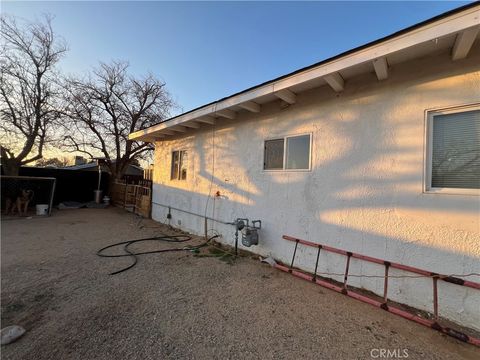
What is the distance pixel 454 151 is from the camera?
2.60 m

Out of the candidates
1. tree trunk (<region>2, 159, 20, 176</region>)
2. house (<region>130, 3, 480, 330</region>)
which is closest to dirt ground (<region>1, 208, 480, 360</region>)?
house (<region>130, 3, 480, 330</region>)

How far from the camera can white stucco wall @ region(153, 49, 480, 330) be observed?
Answer: 100 inches

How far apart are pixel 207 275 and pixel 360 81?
13.6 feet

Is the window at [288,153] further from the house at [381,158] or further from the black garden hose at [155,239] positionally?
the black garden hose at [155,239]

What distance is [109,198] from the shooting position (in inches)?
516

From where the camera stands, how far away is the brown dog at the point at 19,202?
8984 millimetres

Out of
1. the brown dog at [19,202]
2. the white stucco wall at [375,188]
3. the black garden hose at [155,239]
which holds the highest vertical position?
the white stucco wall at [375,188]

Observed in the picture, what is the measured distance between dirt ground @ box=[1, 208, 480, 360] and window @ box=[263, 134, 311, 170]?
205 centimetres

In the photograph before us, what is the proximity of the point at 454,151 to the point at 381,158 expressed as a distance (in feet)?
2.47

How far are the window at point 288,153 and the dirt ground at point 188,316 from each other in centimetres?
205

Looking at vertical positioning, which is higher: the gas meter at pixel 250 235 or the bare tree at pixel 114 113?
the bare tree at pixel 114 113

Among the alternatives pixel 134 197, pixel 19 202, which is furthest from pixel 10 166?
pixel 134 197

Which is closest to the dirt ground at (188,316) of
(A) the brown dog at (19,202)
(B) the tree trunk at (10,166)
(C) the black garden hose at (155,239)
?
(C) the black garden hose at (155,239)

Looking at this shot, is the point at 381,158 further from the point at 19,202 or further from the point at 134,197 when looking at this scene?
the point at 19,202
